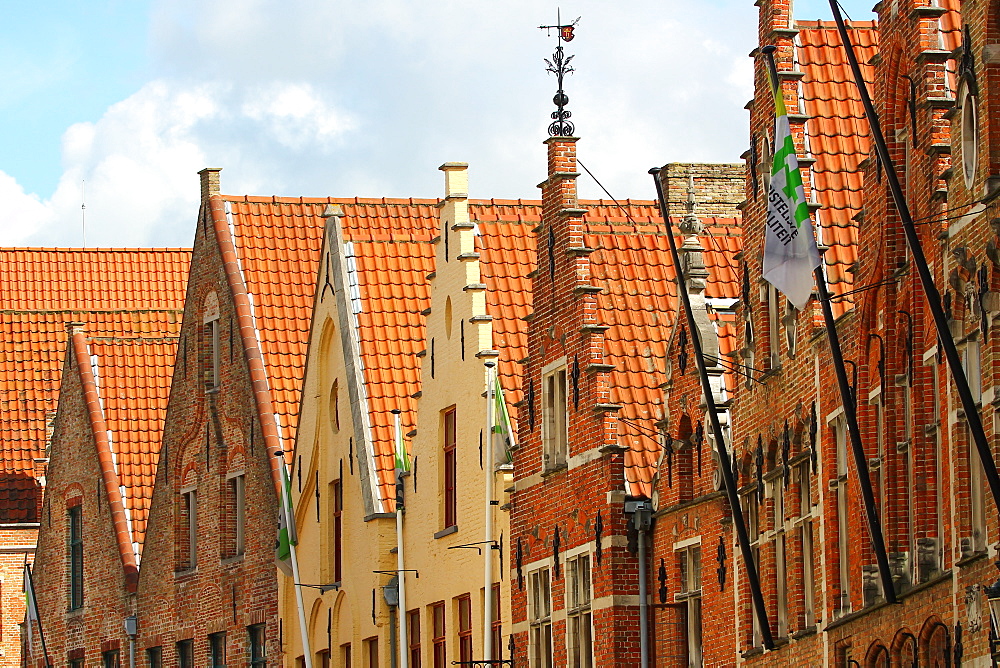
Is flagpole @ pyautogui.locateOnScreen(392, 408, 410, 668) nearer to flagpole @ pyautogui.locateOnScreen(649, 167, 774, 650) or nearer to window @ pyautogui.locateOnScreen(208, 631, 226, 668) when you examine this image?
flagpole @ pyautogui.locateOnScreen(649, 167, 774, 650)

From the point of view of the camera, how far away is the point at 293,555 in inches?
1305

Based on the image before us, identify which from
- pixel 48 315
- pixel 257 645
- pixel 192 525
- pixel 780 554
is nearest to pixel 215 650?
pixel 257 645

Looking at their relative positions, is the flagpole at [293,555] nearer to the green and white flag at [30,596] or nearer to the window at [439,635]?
the window at [439,635]

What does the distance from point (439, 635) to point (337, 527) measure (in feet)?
13.3

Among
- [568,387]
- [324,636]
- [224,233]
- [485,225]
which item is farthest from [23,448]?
[568,387]

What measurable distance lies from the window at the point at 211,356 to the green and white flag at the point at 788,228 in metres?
19.3

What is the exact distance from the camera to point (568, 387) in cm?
2703

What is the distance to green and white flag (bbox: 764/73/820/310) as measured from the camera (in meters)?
20.0

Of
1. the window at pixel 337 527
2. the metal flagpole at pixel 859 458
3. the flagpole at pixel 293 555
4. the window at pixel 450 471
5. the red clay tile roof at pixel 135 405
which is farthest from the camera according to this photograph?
the red clay tile roof at pixel 135 405

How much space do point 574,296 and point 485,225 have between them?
4.77 meters

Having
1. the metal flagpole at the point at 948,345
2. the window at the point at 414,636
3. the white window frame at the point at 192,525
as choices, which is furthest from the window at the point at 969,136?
the white window frame at the point at 192,525

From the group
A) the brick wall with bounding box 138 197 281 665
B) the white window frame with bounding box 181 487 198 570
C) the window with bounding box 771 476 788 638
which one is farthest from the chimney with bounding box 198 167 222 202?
the window with bounding box 771 476 788 638

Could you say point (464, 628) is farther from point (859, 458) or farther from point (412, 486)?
point (859, 458)

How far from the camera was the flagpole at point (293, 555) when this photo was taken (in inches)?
1303
